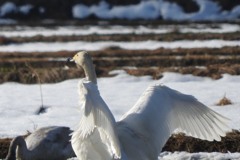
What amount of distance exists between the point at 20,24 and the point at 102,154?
1474 inches

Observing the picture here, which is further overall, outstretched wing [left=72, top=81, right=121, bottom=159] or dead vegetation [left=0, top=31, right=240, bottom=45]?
dead vegetation [left=0, top=31, right=240, bottom=45]

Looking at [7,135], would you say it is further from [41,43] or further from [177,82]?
[41,43]

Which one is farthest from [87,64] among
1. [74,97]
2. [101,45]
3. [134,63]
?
[101,45]

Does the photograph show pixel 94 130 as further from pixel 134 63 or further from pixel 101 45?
pixel 101 45

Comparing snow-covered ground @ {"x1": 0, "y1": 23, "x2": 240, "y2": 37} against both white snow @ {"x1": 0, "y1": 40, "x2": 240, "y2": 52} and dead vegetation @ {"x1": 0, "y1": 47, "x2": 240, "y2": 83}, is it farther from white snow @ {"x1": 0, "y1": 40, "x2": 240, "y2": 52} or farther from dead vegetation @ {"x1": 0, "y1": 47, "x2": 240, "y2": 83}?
dead vegetation @ {"x1": 0, "y1": 47, "x2": 240, "y2": 83}

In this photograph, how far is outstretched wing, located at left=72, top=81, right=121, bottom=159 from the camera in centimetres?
671

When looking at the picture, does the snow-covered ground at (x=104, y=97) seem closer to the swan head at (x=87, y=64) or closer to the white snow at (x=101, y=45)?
the swan head at (x=87, y=64)

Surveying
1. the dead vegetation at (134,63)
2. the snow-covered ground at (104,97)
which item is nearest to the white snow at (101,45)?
the dead vegetation at (134,63)

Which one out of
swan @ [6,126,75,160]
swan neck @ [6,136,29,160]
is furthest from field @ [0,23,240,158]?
swan neck @ [6,136,29,160]

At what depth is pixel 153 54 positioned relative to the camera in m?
23.1

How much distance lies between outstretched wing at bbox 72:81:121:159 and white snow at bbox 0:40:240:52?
18.7 meters

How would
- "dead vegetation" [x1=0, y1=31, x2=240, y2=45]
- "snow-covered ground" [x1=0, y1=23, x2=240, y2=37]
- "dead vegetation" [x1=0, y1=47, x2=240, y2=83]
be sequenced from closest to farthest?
"dead vegetation" [x1=0, y1=47, x2=240, y2=83], "dead vegetation" [x1=0, y1=31, x2=240, y2=45], "snow-covered ground" [x1=0, y1=23, x2=240, y2=37]

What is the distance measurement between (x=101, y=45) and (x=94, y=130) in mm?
21361

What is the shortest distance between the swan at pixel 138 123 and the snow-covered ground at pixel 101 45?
17591 millimetres
